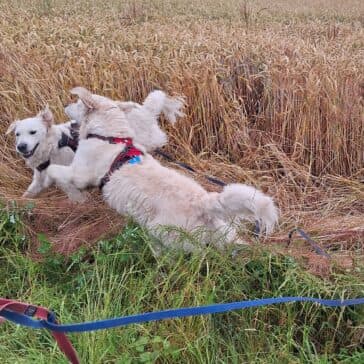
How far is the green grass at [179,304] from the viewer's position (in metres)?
2.56

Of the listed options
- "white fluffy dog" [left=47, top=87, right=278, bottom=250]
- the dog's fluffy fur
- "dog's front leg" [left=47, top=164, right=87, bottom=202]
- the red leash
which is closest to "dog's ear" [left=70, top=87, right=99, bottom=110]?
"white fluffy dog" [left=47, top=87, right=278, bottom=250]

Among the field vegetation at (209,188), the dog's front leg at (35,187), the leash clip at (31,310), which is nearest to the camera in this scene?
the leash clip at (31,310)

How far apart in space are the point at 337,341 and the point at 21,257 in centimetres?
202

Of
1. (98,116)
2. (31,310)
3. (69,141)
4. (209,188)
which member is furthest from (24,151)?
(31,310)

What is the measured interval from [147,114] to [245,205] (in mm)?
1537

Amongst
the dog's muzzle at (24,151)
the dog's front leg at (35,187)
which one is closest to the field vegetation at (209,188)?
the dog's front leg at (35,187)

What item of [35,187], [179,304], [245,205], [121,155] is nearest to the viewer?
[179,304]

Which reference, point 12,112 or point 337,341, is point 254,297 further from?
point 12,112

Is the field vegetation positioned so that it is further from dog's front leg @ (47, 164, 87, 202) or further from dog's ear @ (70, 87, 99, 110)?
dog's ear @ (70, 87, 99, 110)

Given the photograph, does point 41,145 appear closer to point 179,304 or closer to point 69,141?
point 69,141

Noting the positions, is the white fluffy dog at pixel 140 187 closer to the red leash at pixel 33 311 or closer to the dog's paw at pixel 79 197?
the dog's paw at pixel 79 197

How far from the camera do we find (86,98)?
3.73m

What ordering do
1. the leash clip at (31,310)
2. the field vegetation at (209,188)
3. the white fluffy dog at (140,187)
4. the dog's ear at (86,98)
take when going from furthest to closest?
the dog's ear at (86,98)
the white fluffy dog at (140,187)
the field vegetation at (209,188)
the leash clip at (31,310)

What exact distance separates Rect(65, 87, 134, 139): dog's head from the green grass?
2.74 ft
